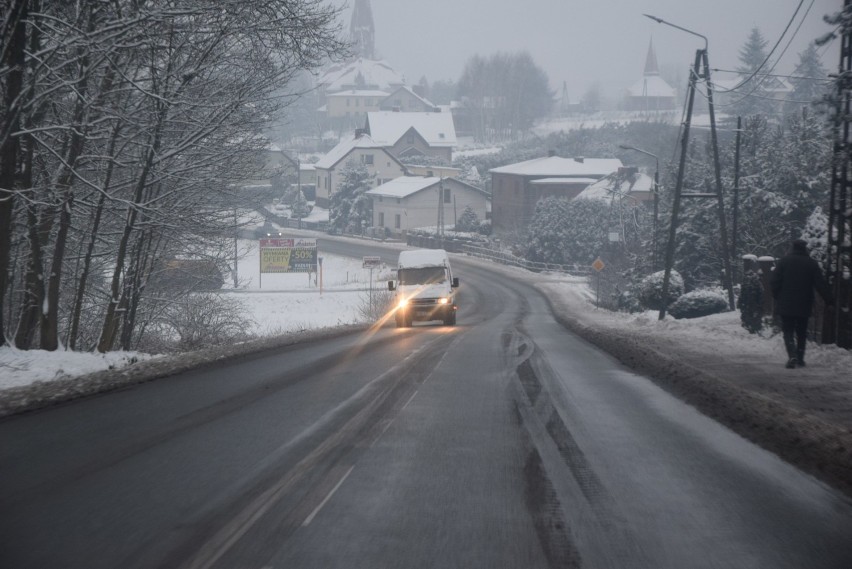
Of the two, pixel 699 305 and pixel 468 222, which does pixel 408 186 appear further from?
pixel 699 305

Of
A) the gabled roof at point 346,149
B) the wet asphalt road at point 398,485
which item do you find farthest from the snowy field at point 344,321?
the gabled roof at point 346,149

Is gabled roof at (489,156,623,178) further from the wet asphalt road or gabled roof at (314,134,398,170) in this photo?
the wet asphalt road

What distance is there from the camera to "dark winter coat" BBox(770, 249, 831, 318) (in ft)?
45.4

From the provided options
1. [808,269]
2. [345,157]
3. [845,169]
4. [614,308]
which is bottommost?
[614,308]

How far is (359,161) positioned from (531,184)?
34381mm

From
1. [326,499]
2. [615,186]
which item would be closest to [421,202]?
[615,186]

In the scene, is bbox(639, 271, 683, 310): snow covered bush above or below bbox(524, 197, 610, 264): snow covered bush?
below

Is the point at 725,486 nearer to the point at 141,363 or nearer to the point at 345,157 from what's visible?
the point at 141,363

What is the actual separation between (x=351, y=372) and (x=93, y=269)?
427 inches

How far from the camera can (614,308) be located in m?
52.9

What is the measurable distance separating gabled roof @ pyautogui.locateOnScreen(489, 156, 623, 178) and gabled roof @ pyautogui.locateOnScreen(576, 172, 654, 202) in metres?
4.21

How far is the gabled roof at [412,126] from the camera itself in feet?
457

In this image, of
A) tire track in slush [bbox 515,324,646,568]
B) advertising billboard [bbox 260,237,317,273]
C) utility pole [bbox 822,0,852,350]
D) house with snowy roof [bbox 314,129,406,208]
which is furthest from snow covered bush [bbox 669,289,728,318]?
house with snowy roof [bbox 314,129,406,208]

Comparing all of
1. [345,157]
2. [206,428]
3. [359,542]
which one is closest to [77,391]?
[206,428]
